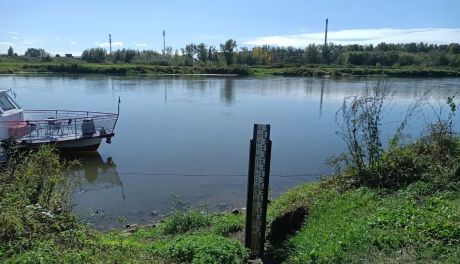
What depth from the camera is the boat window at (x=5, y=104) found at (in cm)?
1529

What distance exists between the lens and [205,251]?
4820 millimetres

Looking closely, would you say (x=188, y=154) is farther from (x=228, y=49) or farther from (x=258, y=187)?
(x=228, y=49)

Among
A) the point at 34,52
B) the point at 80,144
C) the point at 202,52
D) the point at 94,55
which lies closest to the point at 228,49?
the point at 202,52

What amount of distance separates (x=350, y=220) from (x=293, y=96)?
31.8 metres

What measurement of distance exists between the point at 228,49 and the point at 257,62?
6990mm

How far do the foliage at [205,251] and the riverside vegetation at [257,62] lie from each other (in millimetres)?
65520

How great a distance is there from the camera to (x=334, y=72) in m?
70.2

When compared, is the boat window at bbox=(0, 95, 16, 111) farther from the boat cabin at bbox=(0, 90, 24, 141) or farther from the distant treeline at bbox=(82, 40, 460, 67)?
the distant treeline at bbox=(82, 40, 460, 67)

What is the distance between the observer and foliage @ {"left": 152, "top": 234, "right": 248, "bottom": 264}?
15.6 feet

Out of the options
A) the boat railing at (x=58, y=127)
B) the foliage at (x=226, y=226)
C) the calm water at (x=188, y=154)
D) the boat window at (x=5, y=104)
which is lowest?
the calm water at (x=188, y=154)

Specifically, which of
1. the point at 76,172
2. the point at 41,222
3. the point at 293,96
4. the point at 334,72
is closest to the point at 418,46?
the point at 334,72

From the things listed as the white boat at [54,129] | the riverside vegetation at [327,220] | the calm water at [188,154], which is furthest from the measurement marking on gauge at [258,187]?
the white boat at [54,129]

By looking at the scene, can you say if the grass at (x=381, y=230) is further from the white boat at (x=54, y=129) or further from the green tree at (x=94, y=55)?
the green tree at (x=94, y=55)

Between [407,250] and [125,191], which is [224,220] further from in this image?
[125,191]
